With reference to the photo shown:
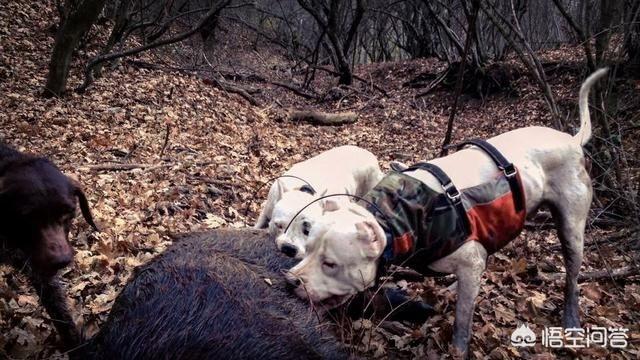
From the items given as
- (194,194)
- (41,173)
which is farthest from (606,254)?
(41,173)

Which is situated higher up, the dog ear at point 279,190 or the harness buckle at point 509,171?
the harness buckle at point 509,171

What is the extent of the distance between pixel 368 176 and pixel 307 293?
110 inches

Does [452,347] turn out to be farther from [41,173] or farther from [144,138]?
[144,138]

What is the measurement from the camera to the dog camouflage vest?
3596 millimetres

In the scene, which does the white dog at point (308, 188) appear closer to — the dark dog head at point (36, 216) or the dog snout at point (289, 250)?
the dog snout at point (289, 250)

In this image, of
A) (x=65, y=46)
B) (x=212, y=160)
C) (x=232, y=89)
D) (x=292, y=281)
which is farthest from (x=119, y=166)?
(x=232, y=89)

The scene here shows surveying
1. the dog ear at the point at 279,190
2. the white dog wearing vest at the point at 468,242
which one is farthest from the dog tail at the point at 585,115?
the dog ear at the point at 279,190

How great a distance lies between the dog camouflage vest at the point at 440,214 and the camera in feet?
11.8

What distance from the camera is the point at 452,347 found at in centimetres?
373

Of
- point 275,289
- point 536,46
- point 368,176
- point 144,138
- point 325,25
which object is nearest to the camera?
point 275,289

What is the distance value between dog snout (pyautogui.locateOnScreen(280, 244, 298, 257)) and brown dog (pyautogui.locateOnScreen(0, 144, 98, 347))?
1351 millimetres

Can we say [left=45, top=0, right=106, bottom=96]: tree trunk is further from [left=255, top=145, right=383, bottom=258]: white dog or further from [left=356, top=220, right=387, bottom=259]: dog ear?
[left=356, top=220, right=387, bottom=259]: dog ear

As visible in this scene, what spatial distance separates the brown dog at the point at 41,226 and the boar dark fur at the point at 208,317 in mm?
767

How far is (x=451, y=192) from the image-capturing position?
3789 millimetres
